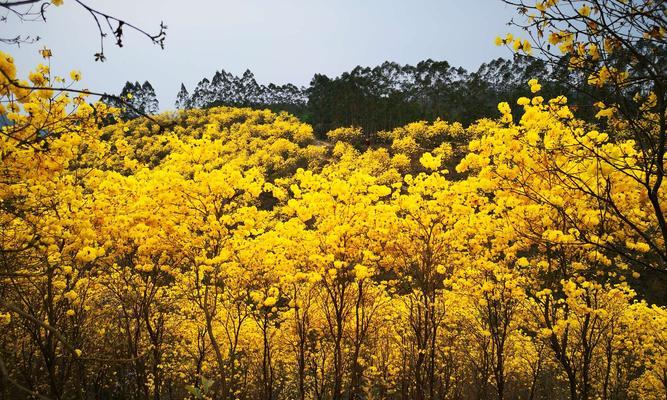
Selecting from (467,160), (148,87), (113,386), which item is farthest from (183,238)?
(148,87)

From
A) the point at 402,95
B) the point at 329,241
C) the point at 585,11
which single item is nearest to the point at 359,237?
the point at 329,241

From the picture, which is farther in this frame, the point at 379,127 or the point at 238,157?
the point at 379,127

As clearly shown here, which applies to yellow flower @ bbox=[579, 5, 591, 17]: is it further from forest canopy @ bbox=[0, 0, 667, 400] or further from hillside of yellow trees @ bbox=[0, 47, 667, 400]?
hillside of yellow trees @ bbox=[0, 47, 667, 400]

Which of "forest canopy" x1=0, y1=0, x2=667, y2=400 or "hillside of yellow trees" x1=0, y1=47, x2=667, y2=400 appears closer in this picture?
"forest canopy" x1=0, y1=0, x2=667, y2=400

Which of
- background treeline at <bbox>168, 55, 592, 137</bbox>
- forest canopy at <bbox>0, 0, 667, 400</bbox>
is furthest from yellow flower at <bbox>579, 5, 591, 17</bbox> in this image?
background treeline at <bbox>168, 55, 592, 137</bbox>

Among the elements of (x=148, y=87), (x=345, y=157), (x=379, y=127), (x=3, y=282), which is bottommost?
(x=3, y=282)

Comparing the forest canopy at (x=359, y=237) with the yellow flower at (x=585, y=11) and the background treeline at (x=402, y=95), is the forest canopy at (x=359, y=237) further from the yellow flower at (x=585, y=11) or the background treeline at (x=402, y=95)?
the background treeline at (x=402, y=95)

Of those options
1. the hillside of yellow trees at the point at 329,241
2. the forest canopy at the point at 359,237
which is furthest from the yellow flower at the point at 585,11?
the hillside of yellow trees at the point at 329,241

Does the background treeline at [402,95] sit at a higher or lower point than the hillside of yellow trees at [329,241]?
higher

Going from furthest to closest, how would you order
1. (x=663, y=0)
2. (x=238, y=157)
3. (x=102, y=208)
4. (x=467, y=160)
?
1. (x=238, y=157)
2. (x=102, y=208)
3. (x=467, y=160)
4. (x=663, y=0)

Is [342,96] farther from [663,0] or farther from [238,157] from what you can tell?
[663,0]

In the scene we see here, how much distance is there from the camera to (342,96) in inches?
2832

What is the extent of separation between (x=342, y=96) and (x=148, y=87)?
190 feet

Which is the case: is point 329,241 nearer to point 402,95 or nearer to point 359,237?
point 359,237
